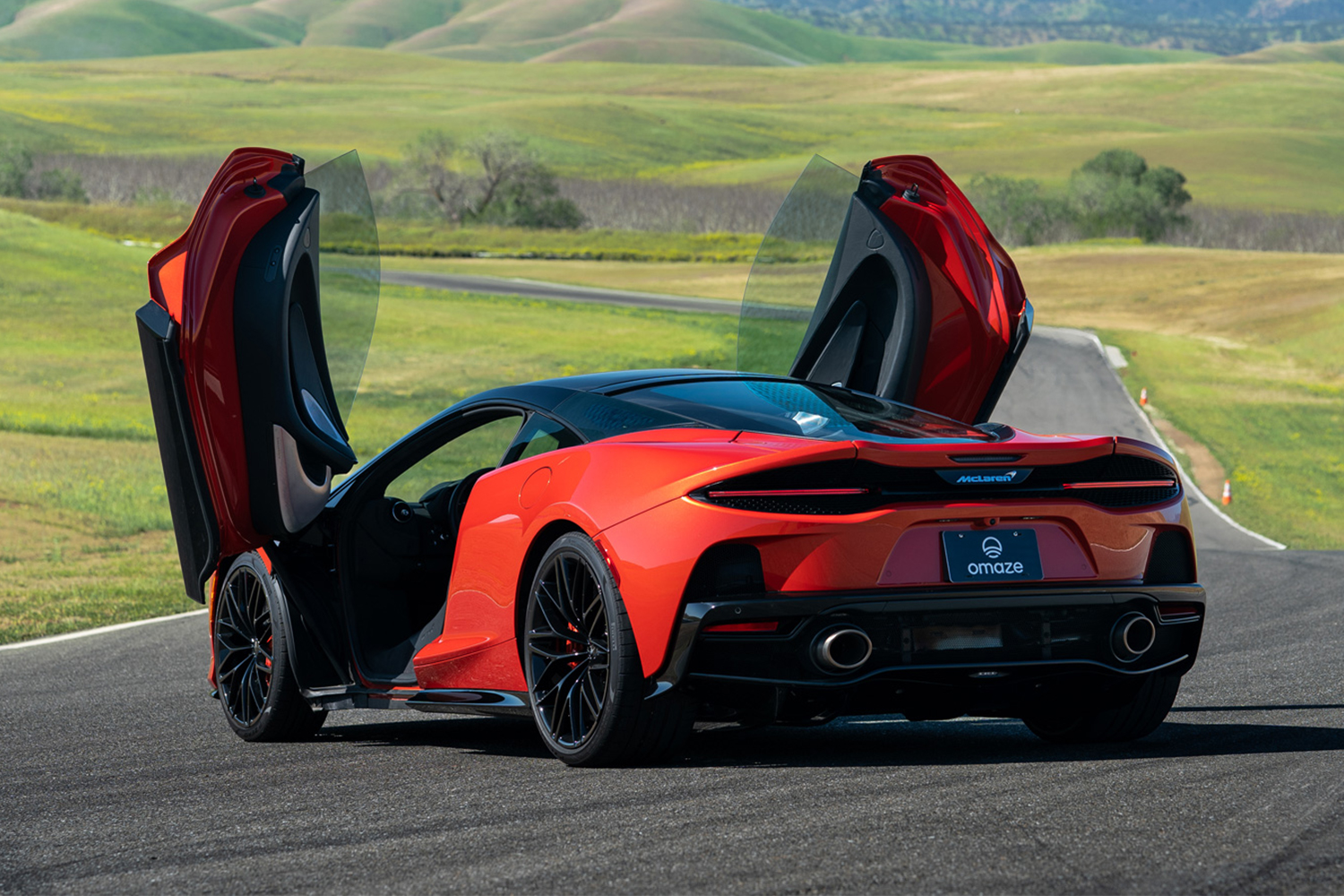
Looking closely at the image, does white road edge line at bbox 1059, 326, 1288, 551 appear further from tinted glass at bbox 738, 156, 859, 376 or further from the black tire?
the black tire

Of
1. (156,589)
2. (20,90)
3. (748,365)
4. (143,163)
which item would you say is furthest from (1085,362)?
(20,90)

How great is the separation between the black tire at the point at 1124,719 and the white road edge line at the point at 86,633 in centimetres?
693

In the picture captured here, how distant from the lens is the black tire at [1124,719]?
5.51m

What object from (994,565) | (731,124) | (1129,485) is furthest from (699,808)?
(731,124)

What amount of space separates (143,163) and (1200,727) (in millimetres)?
108481

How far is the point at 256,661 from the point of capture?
6566mm

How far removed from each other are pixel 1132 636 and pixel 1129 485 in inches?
19.5

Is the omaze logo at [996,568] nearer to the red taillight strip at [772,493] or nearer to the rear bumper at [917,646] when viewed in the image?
the rear bumper at [917,646]

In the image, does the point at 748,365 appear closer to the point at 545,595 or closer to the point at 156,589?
the point at 545,595

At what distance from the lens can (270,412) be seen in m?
6.15

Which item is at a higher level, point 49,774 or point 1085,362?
point 49,774

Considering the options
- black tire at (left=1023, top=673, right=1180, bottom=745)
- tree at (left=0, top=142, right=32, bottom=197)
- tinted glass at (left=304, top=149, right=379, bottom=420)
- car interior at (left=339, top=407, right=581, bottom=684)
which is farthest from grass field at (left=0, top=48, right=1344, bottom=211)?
black tire at (left=1023, top=673, right=1180, bottom=745)

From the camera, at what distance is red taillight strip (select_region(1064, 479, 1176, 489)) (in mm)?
5060

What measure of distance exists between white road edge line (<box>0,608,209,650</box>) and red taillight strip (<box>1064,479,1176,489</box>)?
290 inches
